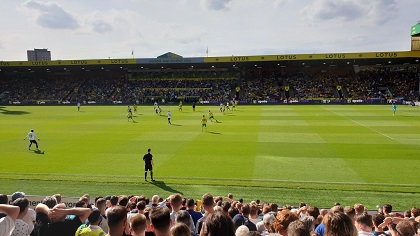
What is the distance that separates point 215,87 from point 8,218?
64230 millimetres

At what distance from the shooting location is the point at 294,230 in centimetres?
363

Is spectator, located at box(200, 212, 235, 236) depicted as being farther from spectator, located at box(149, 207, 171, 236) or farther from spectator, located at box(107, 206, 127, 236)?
spectator, located at box(107, 206, 127, 236)

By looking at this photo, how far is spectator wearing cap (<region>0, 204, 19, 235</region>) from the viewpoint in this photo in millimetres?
5020

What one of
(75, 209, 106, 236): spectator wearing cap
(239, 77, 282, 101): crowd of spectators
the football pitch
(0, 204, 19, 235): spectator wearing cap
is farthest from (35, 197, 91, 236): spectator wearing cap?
(239, 77, 282, 101): crowd of spectators

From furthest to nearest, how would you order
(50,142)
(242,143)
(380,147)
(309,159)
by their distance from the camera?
(50,142)
(242,143)
(380,147)
(309,159)

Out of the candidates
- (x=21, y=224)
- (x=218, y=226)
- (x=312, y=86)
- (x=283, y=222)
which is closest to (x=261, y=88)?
(x=312, y=86)

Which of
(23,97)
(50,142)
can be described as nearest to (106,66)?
(23,97)

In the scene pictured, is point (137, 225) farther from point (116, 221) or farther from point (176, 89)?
point (176, 89)

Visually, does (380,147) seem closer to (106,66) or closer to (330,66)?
(330,66)

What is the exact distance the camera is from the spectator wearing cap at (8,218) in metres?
5.02

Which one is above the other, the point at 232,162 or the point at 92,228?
the point at 92,228

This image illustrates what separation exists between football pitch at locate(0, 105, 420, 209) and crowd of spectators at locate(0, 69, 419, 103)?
33.3m

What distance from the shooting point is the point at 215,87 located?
68688mm

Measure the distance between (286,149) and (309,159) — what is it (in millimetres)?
2580
